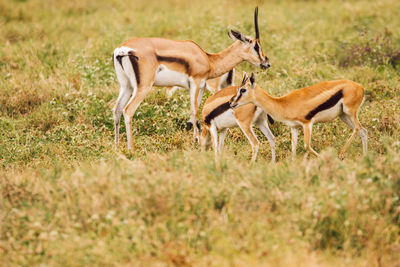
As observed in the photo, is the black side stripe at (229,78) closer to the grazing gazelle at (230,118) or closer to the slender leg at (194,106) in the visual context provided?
the slender leg at (194,106)

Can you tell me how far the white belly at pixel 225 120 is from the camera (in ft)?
19.8

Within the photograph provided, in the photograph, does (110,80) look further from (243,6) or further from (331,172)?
(243,6)

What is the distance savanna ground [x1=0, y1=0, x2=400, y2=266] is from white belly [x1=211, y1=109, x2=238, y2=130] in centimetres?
33

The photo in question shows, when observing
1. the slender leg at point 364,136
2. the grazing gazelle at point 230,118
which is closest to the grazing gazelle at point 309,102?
the slender leg at point 364,136

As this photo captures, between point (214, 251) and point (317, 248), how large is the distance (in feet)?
2.46

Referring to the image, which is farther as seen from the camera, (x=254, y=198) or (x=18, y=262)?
(x=254, y=198)

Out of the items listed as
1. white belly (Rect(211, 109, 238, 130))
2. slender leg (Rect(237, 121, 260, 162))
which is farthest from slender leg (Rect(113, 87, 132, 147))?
slender leg (Rect(237, 121, 260, 162))

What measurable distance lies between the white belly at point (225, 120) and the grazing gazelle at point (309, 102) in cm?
40

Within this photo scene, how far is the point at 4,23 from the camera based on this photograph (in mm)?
11359

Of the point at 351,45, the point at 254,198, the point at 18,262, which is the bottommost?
the point at 18,262

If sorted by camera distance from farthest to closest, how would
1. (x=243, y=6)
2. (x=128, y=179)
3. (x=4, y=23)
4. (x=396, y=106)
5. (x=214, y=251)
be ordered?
1. (x=243, y=6)
2. (x=4, y=23)
3. (x=396, y=106)
4. (x=128, y=179)
5. (x=214, y=251)

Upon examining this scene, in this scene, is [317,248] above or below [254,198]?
below

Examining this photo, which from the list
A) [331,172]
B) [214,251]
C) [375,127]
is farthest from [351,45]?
[214,251]

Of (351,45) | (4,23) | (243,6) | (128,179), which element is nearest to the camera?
(128,179)
